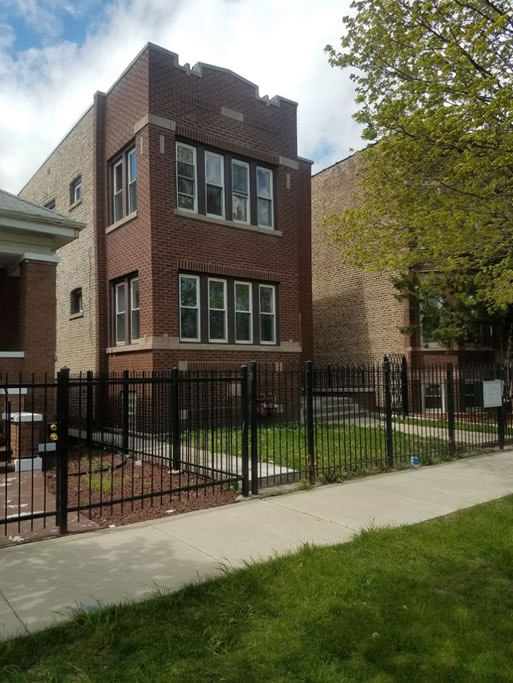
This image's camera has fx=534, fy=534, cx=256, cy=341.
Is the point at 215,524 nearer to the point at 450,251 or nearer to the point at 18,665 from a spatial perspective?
the point at 18,665

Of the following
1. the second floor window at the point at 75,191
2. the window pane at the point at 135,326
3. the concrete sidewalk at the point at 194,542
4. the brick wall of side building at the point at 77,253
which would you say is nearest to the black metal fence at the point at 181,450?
the concrete sidewalk at the point at 194,542

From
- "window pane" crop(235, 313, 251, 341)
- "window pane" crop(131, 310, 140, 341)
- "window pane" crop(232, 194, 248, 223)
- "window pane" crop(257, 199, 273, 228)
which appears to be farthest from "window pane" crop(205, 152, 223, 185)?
"window pane" crop(131, 310, 140, 341)

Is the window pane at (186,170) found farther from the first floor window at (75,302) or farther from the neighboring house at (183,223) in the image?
the first floor window at (75,302)

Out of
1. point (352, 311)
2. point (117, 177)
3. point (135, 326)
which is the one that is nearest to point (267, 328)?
point (135, 326)

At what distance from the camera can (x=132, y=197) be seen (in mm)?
14195

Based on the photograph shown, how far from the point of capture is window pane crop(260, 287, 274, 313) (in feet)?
49.7

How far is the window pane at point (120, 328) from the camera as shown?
1459 cm

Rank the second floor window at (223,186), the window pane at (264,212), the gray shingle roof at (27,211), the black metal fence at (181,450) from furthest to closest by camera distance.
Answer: the window pane at (264,212) → the second floor window at (223,186) → the gray shingle roof at (27,211) → the black metal fence at (181,450)

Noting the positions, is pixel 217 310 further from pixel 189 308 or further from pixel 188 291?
pixel 188 291

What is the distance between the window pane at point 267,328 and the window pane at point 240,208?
2774 millimetres

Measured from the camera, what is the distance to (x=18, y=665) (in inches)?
123

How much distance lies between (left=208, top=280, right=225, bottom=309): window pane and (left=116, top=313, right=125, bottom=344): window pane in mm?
2537

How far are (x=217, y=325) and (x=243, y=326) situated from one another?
0.84 m

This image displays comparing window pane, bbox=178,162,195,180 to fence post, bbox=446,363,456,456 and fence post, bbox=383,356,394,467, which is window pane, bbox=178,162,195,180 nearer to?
fence post, bbox=383,356,394,467
